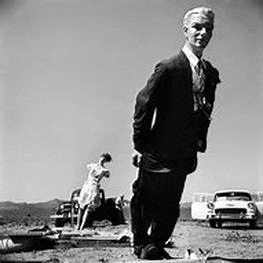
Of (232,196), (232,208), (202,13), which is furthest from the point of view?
(232,208)

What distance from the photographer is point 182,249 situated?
2.50m

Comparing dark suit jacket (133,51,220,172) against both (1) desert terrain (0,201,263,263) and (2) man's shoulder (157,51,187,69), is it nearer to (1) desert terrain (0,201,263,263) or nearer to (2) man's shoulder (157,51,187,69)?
(2) man's shoulder (157,51,187,69)

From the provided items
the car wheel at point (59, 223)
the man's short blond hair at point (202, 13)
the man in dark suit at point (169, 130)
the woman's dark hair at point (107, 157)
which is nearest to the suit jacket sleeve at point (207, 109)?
the man in dark suit at point (169, 130)

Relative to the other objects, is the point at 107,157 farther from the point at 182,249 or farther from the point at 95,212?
the point at 182,249

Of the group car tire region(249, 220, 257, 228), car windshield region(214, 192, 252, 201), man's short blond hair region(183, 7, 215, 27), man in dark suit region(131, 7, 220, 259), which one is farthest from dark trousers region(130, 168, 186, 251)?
man's short blond hair region(183, 7, 215, 27)

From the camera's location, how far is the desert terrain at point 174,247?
2.49 m

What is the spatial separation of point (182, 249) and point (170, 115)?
→ 35 cm

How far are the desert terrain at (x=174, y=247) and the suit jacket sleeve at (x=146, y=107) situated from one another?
0.71 feet

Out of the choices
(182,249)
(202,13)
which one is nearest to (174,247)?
(182,249)

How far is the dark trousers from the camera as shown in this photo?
2494 mm

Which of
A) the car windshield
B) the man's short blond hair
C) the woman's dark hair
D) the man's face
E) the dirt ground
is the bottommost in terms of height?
the dirt ground

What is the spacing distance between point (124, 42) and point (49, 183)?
42 centimetres

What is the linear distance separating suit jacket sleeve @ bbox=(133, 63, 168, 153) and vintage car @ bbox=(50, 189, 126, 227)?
0.16m

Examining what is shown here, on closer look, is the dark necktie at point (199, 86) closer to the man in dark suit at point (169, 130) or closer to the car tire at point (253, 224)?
the man in dark suit at point (169, 130)
